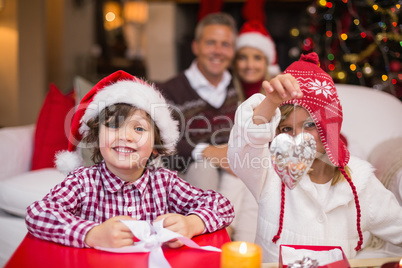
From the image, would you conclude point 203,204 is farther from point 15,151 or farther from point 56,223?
point 15,151

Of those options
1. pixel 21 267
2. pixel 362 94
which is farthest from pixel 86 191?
pixel 362 94

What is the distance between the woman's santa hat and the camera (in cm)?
109

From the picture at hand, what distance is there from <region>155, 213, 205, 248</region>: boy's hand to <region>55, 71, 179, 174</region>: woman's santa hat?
30cm

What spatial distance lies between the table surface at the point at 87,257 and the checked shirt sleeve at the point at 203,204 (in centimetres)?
11

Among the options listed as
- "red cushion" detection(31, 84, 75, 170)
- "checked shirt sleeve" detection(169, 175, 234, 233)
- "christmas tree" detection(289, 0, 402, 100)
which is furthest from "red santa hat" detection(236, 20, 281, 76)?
"checked shirt sleeve" detection(169, 175, 234, 233)

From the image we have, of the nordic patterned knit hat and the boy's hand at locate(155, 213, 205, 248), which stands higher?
the nordic patterned knit hat

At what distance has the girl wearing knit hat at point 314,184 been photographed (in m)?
1.04

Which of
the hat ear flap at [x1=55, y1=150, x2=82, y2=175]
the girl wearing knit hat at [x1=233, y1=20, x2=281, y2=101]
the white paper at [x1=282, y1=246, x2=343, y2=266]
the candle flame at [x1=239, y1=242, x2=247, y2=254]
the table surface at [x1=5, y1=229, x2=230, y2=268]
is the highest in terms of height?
the girl wearing knit hat at [x1=233, y1=20, x2=281, y2=101]

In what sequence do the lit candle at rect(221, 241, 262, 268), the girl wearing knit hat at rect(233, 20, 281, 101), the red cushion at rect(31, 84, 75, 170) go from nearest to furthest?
1. the lit candle at rect(221, 241, 262, 268)
2. the red cushion at rect(31, 84, 75, 170)
3. the girl wearing knit hat at rect(233, 20, 281, 101)

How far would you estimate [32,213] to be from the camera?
90 cm

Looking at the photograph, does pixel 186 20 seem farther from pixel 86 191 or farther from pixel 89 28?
pixel 86 191

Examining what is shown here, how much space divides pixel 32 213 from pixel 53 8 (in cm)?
360

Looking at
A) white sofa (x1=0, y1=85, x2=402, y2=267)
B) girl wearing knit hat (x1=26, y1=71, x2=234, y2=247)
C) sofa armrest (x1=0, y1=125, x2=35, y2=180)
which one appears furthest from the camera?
sofa armrest (x1=0, y1=125, x2=35, y2=180)

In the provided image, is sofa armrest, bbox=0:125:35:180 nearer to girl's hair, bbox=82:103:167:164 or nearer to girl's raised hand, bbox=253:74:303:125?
girl's hair, bbox=82:103:167:164
